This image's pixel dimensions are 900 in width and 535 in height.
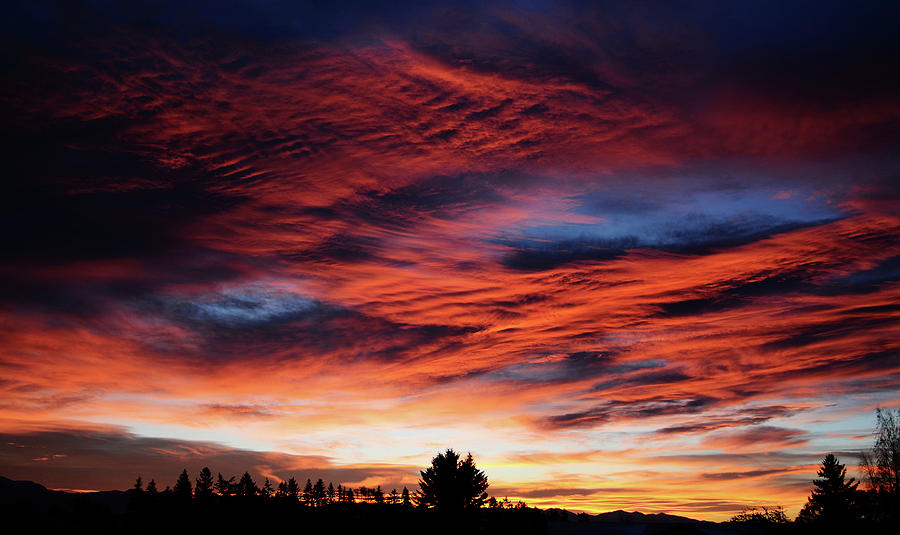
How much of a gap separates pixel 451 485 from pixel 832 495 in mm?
55262

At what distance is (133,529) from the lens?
91062mm

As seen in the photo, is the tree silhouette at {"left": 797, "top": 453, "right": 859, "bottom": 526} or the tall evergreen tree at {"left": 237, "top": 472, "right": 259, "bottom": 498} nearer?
the tree silhouette at {"left": 797, "top": 453, "right": 859, "bottom": 526}

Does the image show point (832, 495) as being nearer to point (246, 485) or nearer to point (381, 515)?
point (381, 515)

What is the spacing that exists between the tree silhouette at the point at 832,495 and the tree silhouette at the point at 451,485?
50.1 meters

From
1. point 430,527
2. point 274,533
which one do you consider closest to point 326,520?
point 274,533

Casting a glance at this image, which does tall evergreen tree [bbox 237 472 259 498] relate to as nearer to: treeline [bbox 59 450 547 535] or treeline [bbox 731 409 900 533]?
treeline [bbox 59 450 547 535]

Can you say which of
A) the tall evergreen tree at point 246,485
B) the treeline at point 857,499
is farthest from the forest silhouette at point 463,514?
the tall evergreen tree at point 246,485

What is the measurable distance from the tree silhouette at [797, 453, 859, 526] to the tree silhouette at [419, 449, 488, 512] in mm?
50073

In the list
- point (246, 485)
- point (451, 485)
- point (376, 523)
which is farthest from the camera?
point (246, 485)

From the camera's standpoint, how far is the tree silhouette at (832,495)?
8738cm

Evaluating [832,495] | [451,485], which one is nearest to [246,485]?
[451,485]

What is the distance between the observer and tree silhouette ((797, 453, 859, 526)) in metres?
87.4

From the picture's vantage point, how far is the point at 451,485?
10331 centimetres

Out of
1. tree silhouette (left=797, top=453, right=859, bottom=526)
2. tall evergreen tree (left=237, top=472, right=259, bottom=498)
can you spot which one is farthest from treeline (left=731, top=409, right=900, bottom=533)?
tall evergreen tree (left=237, top=472, right=259, bottom=498)
